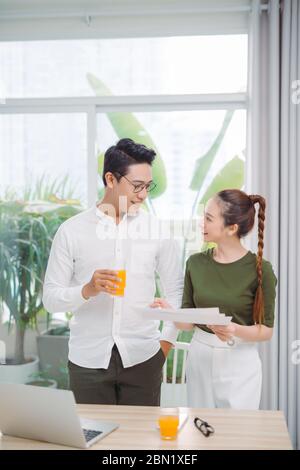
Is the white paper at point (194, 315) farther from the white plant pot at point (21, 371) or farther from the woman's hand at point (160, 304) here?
the white plant pot at point (21, 371)

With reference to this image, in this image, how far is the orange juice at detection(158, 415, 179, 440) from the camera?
1543 mm

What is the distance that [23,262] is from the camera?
11.9 feet

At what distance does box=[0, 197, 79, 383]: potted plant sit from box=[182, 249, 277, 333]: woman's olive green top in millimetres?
1569

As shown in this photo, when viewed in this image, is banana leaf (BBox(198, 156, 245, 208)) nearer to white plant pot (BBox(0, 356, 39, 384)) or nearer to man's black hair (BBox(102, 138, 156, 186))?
man's black hair (BBox(102, 138, 156, 186))

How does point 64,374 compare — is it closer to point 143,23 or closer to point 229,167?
point 229,167

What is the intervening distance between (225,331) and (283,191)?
1448mm

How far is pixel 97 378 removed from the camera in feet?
7.05

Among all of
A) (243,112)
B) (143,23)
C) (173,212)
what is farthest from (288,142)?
(143,23)

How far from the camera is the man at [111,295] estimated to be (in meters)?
2.16

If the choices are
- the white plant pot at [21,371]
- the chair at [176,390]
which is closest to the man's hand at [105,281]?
the chair at [176,390]

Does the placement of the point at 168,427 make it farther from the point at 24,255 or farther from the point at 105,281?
the point at 24,255

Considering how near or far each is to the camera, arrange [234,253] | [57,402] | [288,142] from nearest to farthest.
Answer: [57,402] < [234,253] < [288,142]

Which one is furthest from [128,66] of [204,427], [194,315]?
[204,427]

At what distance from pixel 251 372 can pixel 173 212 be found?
60.7 inches
